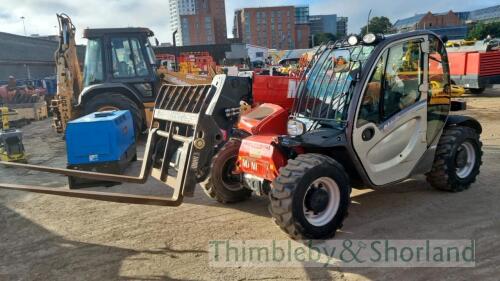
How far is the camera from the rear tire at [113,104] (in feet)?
A: 30.1

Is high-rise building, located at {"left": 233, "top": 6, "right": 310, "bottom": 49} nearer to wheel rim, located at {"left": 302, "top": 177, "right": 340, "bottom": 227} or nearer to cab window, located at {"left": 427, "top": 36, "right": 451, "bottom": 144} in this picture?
cab window, located at {"left": 427, "top": 36, "right": 451, "bottom": 144}

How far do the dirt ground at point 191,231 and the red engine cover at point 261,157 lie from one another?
640mm

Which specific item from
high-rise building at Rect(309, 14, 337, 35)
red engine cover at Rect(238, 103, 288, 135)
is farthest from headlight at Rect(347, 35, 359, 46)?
high-rise building at Rect(309, 14, 337, 35)

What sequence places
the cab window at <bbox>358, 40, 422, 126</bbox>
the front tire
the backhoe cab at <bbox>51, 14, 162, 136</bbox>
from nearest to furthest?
1. the front tire
2. the cab window at <bbox>358, 40, 422, 126</bbox>
3. the backhoe cab at <bbox>51, 14, 162, 136</bbox>

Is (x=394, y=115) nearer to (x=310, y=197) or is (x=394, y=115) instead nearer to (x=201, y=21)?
(x=310, y=197)

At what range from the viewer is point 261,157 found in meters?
4.34

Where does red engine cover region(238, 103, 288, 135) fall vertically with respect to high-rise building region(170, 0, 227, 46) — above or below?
below

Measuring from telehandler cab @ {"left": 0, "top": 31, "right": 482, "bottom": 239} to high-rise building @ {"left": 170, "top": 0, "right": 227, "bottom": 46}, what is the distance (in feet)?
236

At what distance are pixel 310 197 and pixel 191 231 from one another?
1393mm

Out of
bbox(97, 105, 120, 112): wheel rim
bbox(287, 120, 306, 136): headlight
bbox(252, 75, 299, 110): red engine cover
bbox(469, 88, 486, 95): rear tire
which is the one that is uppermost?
bbox(252, 75, 299, 110): red engine cover

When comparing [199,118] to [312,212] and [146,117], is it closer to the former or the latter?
[312,212]

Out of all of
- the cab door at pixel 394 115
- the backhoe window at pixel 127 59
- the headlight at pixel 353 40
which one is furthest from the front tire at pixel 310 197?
the backhoe window at pixel 127 59

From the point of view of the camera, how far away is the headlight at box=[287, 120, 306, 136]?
4379 millimetres

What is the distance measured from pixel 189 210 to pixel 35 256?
70.0 inches
